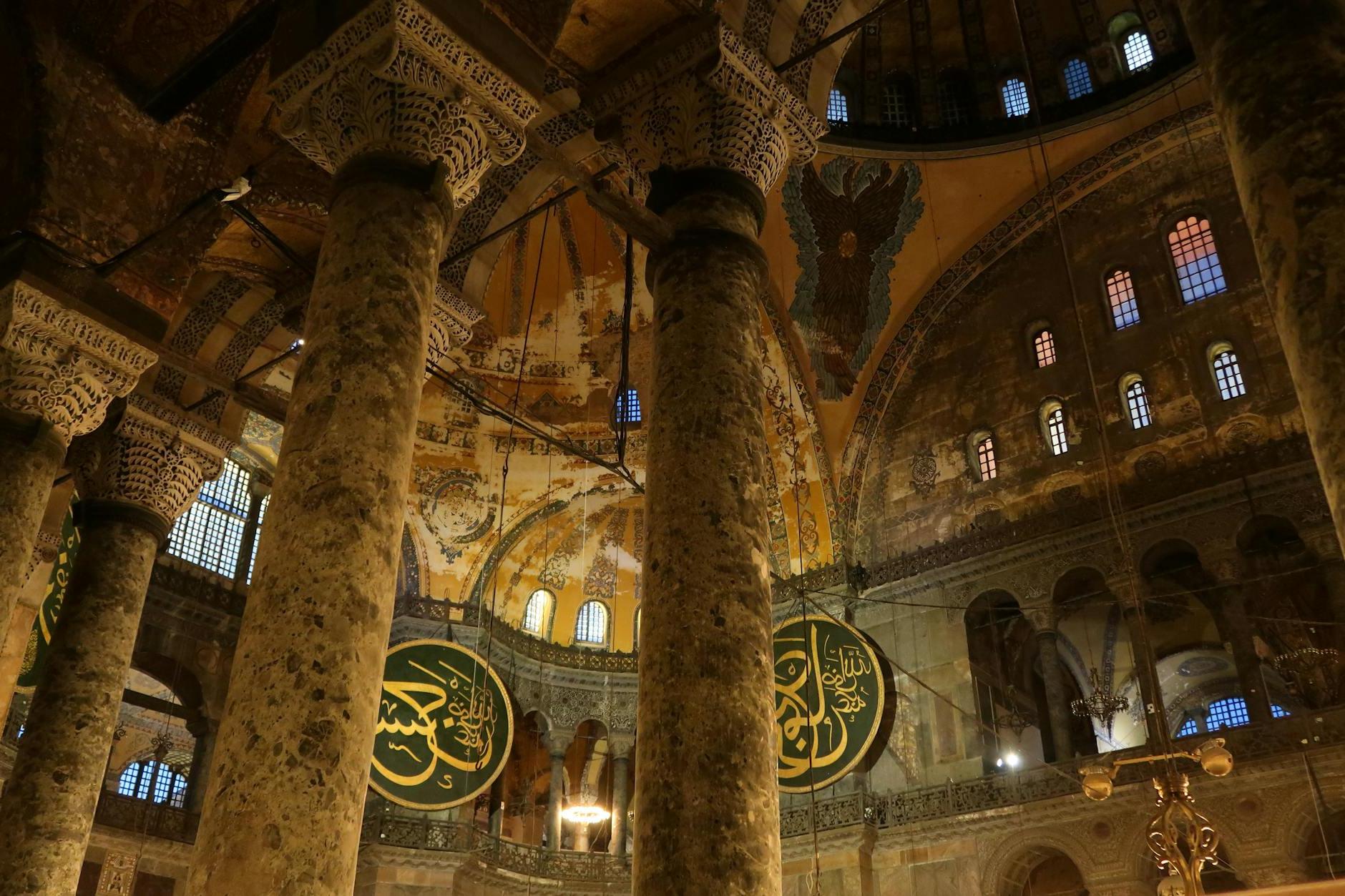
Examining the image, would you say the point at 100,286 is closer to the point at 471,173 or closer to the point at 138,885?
the point at 471,173

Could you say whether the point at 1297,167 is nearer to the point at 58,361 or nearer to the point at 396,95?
the point at 396,95

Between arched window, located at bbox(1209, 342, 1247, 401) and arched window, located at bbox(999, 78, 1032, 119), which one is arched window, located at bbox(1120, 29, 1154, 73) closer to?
arched window, located at bbox(999, 78, 1032, 119)

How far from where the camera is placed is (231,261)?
8578 mm

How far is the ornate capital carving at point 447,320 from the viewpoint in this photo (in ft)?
23.2

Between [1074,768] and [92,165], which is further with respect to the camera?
[1074,768]

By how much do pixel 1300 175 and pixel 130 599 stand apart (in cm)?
709

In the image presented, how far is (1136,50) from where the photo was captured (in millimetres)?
13039

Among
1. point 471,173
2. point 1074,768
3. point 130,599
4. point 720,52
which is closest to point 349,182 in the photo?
point 471,173

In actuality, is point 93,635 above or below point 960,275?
below

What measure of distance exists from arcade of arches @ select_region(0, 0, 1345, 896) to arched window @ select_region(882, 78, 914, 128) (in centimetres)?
9

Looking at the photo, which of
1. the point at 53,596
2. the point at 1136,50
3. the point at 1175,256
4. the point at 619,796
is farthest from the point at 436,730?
the point at 1136,50

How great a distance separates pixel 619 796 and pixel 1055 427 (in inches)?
274

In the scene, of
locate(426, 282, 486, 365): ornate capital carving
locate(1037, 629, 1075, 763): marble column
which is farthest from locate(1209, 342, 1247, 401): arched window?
locate(426, 282, 486, 365): ornate capital carving

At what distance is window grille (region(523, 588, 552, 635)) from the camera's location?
14.8m
